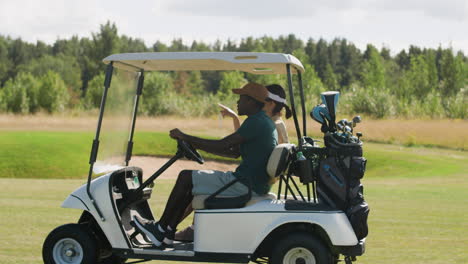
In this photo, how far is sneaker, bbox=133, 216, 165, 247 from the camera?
5.98 m

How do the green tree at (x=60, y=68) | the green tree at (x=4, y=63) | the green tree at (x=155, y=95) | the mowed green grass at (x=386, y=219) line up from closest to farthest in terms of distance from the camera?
the mowed green grass at (x=386, y=219) < the green tree at (x=155, y=95) < the green tree at (x=4, y=63) < the green tree at (x=60, y=68)

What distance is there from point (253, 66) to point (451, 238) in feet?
15.8

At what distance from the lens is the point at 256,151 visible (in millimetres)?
5871

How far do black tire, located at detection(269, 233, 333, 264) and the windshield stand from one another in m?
1.58

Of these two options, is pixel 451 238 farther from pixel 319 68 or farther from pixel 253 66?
pixel 319 68

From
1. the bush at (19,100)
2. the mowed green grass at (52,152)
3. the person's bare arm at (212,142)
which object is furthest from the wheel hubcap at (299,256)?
the bush at (19,100)

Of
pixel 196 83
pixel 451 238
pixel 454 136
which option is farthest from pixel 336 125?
pixel 196 83

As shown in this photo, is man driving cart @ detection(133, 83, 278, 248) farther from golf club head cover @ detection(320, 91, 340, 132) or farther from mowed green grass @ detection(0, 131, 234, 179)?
mowed green grass @ detection(0, 131, 234, 179)

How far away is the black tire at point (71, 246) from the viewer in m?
6.14

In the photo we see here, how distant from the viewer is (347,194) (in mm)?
5812

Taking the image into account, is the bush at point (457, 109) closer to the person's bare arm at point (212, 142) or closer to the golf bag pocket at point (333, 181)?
the golf bag pocket at point (333, 181)

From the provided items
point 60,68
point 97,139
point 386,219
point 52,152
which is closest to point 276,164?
point 97,139

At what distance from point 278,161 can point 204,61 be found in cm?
101

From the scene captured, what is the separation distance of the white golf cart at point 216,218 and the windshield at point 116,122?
17mm
